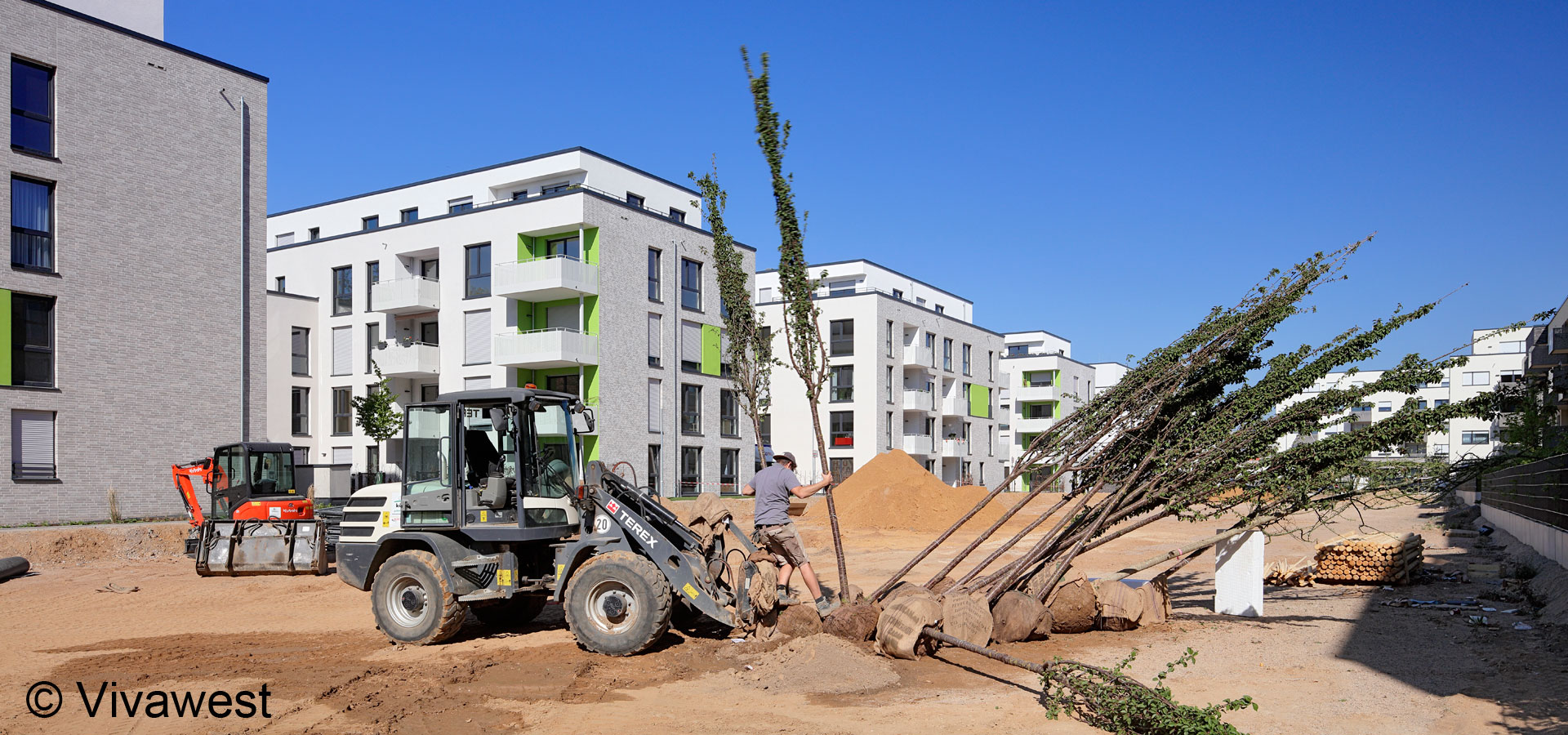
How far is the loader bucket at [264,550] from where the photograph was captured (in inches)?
714

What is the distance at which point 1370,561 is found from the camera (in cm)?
1556

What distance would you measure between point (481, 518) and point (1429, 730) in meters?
8.39

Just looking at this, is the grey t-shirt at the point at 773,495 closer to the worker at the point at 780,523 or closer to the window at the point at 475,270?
the worker at the point at 780,523

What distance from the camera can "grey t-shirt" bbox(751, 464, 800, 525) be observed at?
11.2m

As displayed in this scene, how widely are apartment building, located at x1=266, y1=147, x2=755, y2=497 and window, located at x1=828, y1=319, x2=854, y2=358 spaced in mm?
10860

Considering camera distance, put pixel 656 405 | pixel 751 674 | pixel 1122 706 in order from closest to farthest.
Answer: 1. pixel 1122 706
2. pixel 751 674
3. pixel 656 405

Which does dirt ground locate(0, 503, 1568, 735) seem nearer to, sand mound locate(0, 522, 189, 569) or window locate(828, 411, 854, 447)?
sand mound locate(0, 522, 189, 569)

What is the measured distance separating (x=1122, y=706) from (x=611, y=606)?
16.1 ft

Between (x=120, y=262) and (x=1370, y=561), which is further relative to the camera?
(x=120, y=262)

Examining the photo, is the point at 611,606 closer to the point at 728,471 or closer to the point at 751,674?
the point at 751,674

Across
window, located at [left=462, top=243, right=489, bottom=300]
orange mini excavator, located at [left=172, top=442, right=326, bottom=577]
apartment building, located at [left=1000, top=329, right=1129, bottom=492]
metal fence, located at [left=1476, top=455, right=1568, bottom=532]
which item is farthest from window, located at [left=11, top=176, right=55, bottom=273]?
apartment building, located at [left=1000, top=329, right=1129, bottom=492]

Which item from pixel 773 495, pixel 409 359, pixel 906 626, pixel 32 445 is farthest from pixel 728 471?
pixel 906 626

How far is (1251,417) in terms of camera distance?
1170 cm

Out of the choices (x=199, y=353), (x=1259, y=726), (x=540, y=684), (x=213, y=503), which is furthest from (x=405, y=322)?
(x=1259, y=726)
